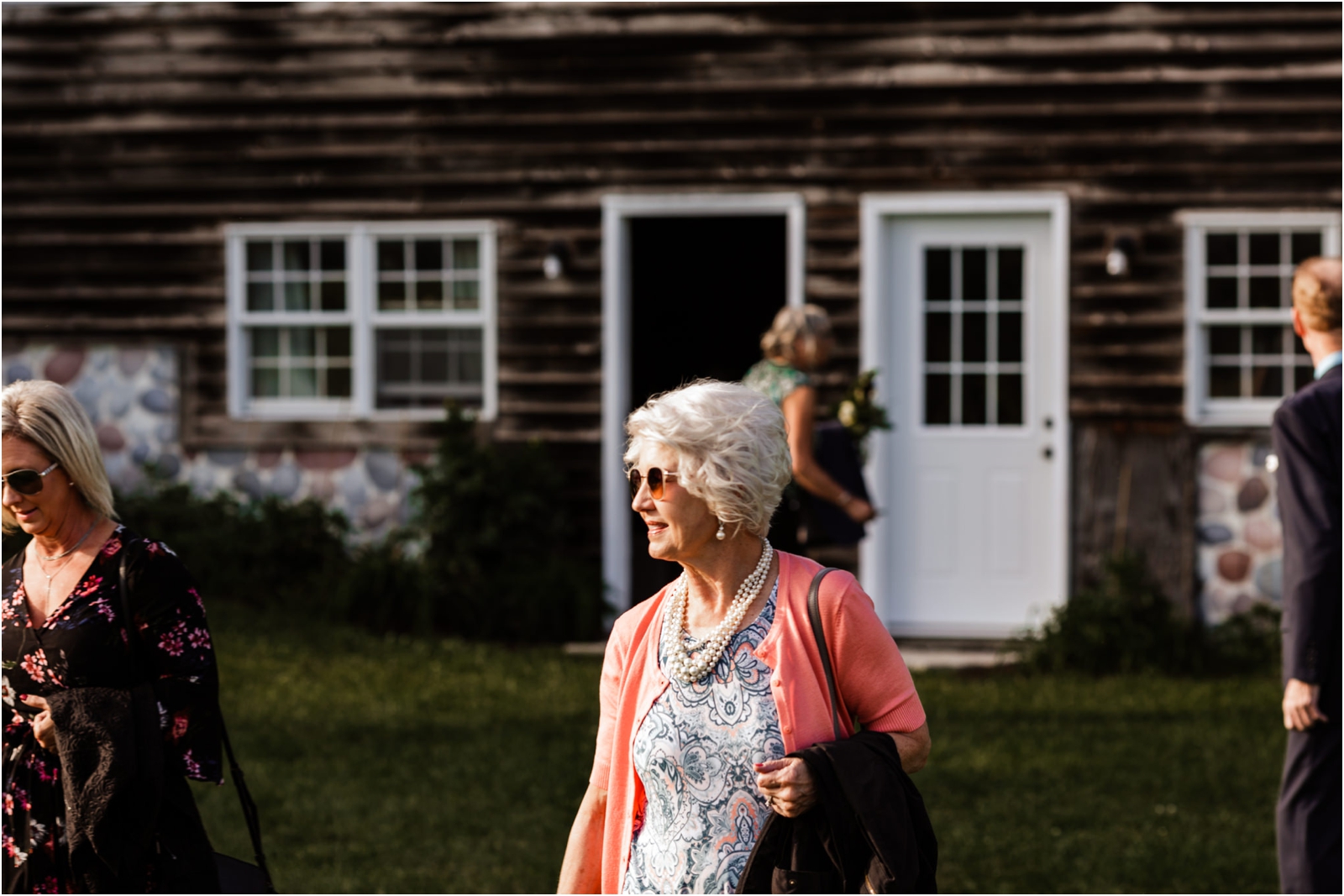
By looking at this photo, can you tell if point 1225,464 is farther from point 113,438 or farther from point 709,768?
point 709,768

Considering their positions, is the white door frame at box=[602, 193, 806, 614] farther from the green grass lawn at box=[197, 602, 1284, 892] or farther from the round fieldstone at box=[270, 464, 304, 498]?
the round fieldstone at box=[270, 464, 304, 498]

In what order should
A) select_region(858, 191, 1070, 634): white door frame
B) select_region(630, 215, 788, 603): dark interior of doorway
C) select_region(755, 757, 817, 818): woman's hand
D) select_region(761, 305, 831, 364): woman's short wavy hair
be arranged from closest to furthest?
select_region(755, 757, 817, 818): woman's hand → select_region(761, 305, 831, 364): woman's short wavy hair → select_region(858, 191, 1070, 634): white door frame → select_region(630, 215, 788, 603): dark interior of doorway

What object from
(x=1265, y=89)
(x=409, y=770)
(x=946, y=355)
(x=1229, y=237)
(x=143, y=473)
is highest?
(x=1265, y=89)

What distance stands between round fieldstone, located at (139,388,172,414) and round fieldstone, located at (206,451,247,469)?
0.44m

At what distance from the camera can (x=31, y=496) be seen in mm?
3441

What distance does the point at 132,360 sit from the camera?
10945 mm

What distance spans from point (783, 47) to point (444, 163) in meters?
2.39

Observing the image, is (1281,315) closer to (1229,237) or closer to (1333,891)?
Result: (1229,237)

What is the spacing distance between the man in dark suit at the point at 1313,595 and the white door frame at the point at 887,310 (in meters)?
5.44

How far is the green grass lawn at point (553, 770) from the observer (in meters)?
5.61

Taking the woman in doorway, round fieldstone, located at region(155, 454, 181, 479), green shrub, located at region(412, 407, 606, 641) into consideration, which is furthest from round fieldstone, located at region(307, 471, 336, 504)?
the woman in doorway

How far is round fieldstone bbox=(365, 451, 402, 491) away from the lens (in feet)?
34.7

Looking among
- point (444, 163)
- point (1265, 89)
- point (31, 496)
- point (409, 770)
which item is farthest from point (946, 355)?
point (31, 496)

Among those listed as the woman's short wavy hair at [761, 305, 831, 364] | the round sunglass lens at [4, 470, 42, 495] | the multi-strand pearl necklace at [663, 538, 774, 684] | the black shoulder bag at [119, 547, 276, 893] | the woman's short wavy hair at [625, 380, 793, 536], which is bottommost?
the black shoulder bag at [119, 547, 276, 893]
